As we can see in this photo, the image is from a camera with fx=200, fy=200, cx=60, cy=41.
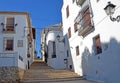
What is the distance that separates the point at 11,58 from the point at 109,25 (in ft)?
24.6

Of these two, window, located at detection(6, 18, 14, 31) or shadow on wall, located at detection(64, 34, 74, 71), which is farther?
window, located at detection(6, 18, 14, 31)

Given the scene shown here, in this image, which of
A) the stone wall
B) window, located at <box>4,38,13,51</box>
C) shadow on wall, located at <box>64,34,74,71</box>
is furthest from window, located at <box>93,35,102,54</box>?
window, located at <box>4,38,13,51</box>

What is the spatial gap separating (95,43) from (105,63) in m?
2.45

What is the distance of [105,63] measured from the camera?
1230cm

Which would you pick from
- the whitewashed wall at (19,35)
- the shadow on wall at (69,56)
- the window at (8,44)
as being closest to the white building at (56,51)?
the shadow on wall at (69,56)


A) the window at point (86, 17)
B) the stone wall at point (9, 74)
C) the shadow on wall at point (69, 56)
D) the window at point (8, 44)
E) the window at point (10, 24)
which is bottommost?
the stone wall at point (9, 74)

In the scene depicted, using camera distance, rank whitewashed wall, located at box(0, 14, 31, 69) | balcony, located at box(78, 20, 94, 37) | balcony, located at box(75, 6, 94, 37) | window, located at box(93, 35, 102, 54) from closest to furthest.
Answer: window, located at box(93, 35, 102, 54) < balcony, located at box(78, 20, 94, 37) < balcony, located at box(75, 6, 94, 37) < whitewashed wall, located at box(0, 14, 31, 69)

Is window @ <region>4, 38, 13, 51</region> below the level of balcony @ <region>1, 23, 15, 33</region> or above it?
below

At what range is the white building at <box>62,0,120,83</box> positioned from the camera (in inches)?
438

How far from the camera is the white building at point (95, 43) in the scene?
11.1 meters

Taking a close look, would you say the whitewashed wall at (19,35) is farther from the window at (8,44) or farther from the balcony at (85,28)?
the balcony at (85,28)

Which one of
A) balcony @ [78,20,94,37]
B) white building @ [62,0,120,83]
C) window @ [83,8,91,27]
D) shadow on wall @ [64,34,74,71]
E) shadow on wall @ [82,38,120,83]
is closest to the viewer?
shadow on wall @ [82,38,120,83]

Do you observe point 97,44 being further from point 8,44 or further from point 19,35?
point 8,44

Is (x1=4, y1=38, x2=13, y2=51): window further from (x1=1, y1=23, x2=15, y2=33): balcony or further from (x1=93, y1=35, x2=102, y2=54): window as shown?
(x1=93, y1=35, x2=102, y2=54): window
